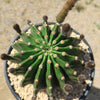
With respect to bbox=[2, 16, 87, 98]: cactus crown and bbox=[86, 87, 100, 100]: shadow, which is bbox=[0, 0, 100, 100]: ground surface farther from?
bbox=[2, 16, 87, 98]: cactus crown

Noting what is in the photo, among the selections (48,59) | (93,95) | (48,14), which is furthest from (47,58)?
(48,14)

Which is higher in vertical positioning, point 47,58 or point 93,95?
point 47,58

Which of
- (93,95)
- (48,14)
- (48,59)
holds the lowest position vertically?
(93,95)

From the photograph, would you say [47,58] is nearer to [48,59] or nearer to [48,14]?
[48,59]

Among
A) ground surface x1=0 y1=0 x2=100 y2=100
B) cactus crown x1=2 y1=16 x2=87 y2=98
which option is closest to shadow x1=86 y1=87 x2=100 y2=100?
ground surface x1=0 y1=0 x2=100 y2=100

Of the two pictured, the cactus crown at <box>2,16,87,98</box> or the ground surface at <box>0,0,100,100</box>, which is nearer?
the cactus crown at <box>2,16,87,98</box>

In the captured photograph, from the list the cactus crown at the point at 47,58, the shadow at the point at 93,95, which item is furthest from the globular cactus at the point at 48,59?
the shadow at the point at 93,95

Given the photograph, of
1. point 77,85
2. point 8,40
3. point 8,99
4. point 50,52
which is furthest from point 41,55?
point 8,40

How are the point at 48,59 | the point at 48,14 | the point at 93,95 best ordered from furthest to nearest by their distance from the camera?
the point at 48,14 < the point at 93,95 < the point at 48,59

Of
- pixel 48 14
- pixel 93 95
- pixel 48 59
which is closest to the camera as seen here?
pixel 48 59
